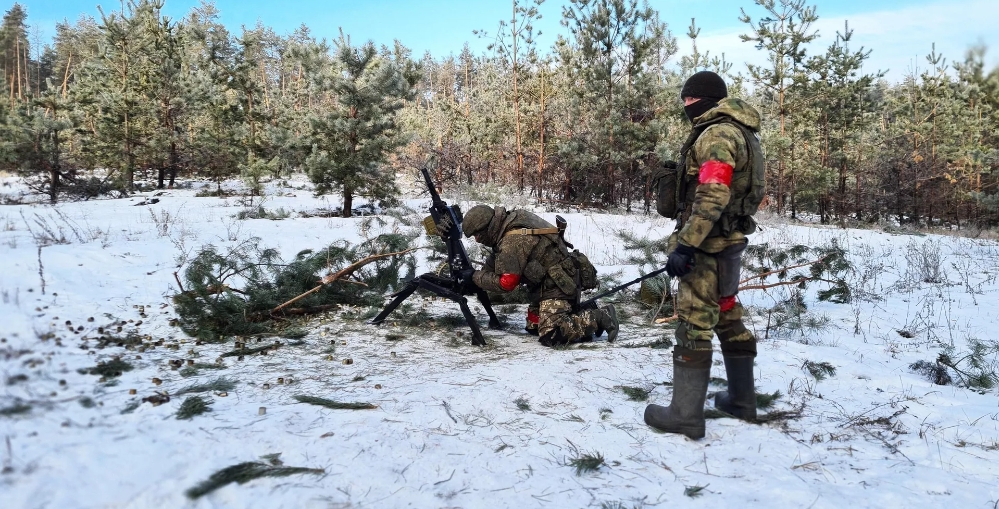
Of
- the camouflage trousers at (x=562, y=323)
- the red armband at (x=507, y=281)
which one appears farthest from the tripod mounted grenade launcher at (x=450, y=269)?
the camouflage trousers at (x=562, y=323)

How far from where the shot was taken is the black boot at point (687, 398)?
9.43 feet

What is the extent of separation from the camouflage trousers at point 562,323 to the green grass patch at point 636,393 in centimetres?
126

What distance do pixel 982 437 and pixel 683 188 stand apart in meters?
2.02

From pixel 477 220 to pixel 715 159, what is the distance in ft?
7.64

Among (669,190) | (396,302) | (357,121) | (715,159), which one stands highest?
(357,121)

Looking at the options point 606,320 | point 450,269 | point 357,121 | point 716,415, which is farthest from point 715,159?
point 357,121

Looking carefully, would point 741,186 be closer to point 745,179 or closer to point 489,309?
point 745,179

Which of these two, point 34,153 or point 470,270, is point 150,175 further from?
point 470,270

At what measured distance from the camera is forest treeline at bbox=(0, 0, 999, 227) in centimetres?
1180

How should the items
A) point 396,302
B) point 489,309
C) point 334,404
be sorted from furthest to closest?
→ point 489,309 < point 396,302 < point 334,404

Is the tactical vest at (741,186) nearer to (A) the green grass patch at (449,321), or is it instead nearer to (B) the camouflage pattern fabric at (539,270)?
(B) the camouflage pattern fabric at (539,270)

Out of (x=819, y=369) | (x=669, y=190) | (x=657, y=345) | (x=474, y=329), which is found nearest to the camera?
(x=669, y=190)

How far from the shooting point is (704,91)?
3.16 metres

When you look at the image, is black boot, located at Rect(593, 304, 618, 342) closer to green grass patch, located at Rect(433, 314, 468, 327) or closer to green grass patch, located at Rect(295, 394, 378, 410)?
green grass patch, located at Rect(433, 314, 468, 327)
